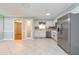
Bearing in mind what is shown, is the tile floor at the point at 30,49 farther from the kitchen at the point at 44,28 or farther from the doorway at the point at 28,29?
the kitchen at the point at 44,28

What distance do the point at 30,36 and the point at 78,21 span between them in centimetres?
692

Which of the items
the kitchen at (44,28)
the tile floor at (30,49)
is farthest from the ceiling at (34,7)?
the kitchen at (44,28)

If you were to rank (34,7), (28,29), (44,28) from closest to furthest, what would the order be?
(34,7) → (28,29) → (44,28)

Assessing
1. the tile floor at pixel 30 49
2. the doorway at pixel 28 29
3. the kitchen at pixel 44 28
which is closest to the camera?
the tile floor at pixel 30 49

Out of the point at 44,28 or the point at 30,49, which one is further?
the point at 44,28

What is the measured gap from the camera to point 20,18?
11.0 metres

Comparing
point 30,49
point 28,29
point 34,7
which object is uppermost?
point 34,7

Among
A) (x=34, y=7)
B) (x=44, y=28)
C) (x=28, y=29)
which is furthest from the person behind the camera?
(x=44, y=28)

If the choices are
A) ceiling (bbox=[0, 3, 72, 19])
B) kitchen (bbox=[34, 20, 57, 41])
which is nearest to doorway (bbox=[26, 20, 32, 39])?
kitchen (bbox=[34, 20, 57, 41])

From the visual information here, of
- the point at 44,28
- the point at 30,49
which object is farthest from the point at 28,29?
the point at 30,49

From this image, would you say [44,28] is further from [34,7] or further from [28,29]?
[34,7]

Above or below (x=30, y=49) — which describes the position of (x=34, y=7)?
above
